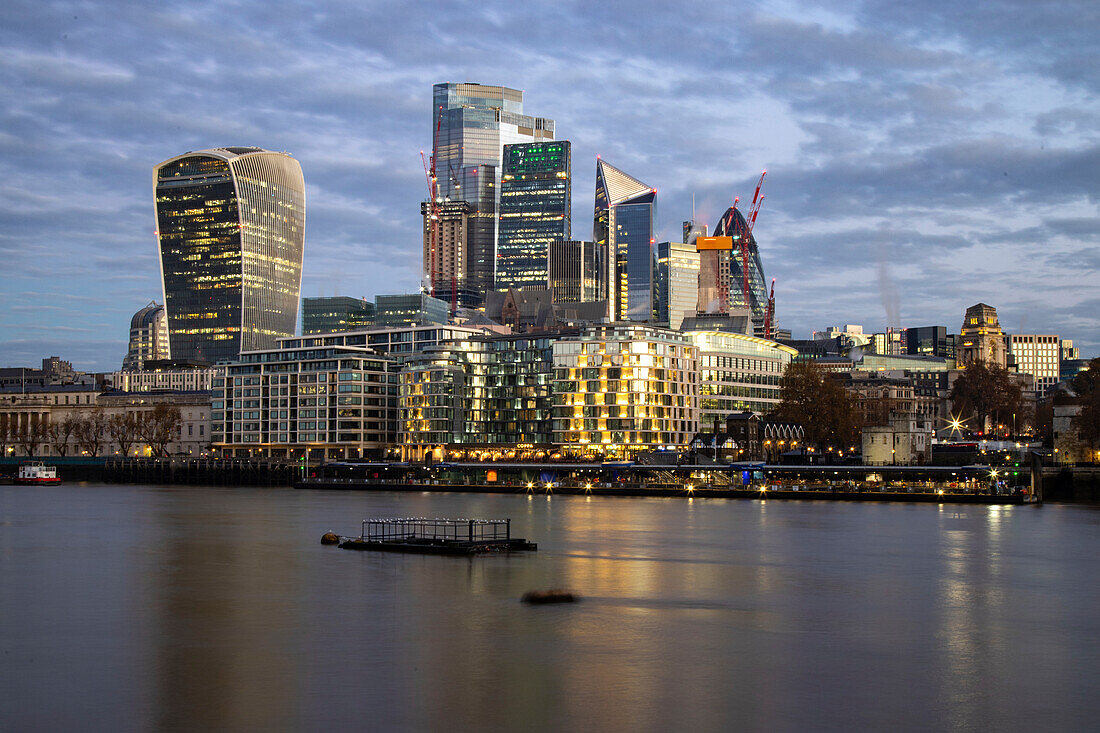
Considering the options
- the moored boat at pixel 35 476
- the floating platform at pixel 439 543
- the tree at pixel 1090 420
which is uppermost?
the tree at pixel 1090 420

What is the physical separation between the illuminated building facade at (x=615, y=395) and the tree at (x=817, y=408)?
26.5 m

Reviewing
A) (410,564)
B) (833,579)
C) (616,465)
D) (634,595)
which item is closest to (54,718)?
(634,595)

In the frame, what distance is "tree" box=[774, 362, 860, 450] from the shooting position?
16775 cm

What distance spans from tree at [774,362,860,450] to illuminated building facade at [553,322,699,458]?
26536 millimetres

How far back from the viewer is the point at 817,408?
16800 centimetres

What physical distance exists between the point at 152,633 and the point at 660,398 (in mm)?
162528

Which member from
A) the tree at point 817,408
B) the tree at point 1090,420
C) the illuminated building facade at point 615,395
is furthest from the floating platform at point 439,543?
the illuminated building facade at point 615,395

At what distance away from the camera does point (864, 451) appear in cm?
16312

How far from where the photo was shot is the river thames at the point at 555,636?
2755 cm

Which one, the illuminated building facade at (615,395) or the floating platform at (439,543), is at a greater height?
the illuminated building facade at (615,395)

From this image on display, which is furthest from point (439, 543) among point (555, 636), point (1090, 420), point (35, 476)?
point (35, 476)

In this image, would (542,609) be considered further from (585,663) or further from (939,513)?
(939,513)

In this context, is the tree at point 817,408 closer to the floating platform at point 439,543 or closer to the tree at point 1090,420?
the tree at point 1090,420

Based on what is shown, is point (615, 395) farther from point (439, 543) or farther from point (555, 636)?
point (555, 636)
